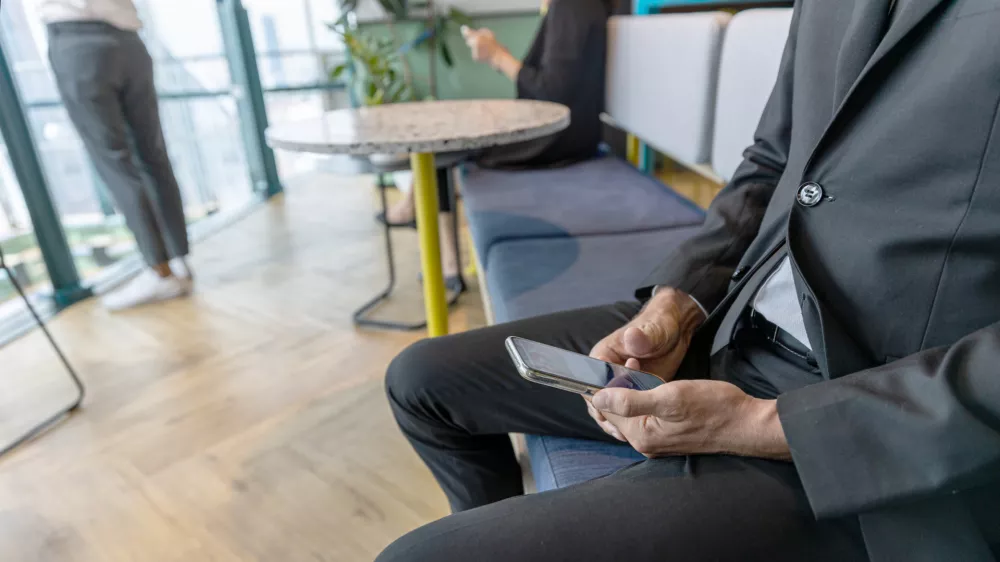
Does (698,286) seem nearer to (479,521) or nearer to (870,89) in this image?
(870,89)

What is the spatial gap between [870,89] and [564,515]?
1.77 feet

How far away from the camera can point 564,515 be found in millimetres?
605

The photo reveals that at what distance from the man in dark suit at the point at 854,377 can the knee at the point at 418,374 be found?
0.85ft

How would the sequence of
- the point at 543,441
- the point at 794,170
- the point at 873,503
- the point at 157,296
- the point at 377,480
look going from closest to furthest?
1. the point at 873,503
2. the point at 794,170
3. the point at 543,441
4. the point at 377,480
5. the point at 157,296

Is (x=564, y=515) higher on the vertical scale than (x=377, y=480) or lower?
higher

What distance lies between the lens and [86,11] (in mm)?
2076

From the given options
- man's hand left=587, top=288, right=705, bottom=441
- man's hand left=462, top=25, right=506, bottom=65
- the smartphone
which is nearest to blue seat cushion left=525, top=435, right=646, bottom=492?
man's hand left=587, top=288, right=705, bottom=441

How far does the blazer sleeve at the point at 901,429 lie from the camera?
511mm

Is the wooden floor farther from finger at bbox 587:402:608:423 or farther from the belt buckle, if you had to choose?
the belt buckle

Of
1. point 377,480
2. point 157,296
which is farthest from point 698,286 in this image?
point 157,296

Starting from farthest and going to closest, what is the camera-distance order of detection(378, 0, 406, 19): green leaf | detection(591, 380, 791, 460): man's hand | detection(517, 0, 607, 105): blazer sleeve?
detection(378, 0, 406, 19): green leaf → detection(517, 0, 607, 105): blazer sleeve → detection(591, 380, 791, 460): man's hand

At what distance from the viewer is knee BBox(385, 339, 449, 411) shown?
0.92 m

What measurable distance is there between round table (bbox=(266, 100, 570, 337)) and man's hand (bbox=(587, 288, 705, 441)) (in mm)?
512

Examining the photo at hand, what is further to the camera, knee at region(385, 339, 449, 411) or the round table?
the round table
